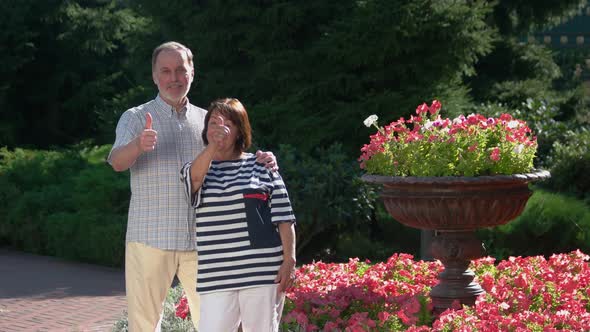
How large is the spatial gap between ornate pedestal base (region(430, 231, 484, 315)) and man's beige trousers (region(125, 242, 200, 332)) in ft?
5.45

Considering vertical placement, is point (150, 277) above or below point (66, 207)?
above

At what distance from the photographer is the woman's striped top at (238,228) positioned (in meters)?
4.03

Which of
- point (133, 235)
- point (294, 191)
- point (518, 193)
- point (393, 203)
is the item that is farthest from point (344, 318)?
point (294, 191)

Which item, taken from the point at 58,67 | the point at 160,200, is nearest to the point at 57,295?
the point at 160,200

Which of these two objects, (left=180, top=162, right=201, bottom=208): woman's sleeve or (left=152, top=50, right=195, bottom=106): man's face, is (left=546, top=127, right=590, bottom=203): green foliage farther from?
(left=180, top=162, right=201, bottom=208): woman's sleeve

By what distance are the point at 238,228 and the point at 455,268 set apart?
78.5 inches

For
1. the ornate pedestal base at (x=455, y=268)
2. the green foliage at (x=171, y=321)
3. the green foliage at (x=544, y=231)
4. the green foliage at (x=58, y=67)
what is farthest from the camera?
the green foliage at (x=58, y=67)

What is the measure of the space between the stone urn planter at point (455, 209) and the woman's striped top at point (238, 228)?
132 cm

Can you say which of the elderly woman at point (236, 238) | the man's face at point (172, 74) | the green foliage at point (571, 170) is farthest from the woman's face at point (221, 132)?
the green foliage at point (571, 170)

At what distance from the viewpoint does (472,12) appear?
35.8 feet

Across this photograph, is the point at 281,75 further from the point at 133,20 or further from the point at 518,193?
the point at 133,20

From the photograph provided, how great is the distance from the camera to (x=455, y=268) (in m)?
5.59

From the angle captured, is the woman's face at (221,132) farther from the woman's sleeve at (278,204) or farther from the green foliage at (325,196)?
the green foliage at (325,196)

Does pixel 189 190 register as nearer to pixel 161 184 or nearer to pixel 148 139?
pixel 148 139
